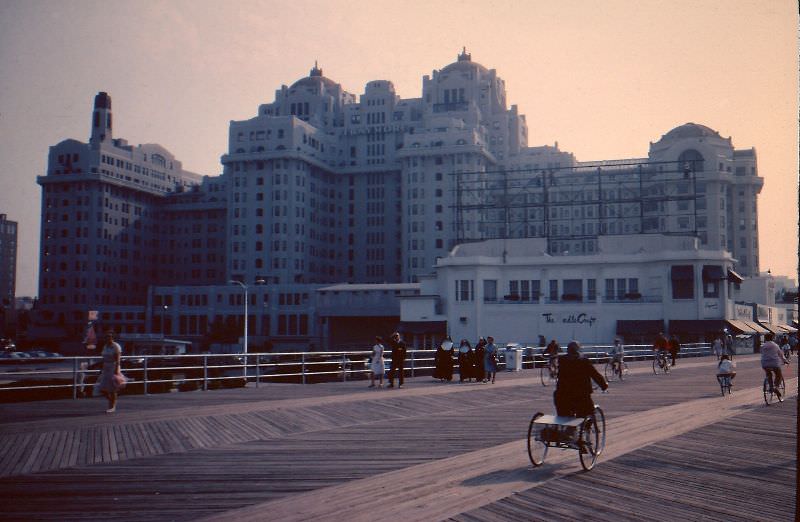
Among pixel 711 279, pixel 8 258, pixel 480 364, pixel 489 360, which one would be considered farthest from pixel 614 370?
pixel 8 258

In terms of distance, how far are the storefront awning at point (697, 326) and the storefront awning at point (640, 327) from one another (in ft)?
4.13

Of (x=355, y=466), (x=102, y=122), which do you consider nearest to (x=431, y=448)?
(x=355, y=466)

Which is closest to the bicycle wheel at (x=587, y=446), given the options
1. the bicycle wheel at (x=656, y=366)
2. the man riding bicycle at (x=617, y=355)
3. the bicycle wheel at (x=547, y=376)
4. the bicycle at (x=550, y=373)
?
the bicycle at (x=550, y=373)

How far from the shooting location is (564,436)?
1079 cm

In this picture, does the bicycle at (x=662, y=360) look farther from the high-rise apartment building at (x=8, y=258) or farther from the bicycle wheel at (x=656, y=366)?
the high-rise apartment building at (x=8, y=258)

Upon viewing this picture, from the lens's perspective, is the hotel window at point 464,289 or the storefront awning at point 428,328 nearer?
the hotel window at point 464,289

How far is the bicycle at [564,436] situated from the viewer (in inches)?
423

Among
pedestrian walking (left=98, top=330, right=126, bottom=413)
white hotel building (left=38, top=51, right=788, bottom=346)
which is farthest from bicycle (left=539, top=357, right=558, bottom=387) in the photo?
white hotel building (left=38, top=51, right=788, bottom=346)

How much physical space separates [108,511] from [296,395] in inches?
557

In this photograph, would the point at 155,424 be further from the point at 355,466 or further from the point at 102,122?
the point at 102,122

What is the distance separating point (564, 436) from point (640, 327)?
65733 millimetres

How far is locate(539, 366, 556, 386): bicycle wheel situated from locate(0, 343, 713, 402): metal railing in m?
4.14

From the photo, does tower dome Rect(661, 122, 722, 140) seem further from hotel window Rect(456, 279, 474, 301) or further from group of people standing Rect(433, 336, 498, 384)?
group of people standing Rect(433, 336, 498, 384)

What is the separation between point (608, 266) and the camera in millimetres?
77062
